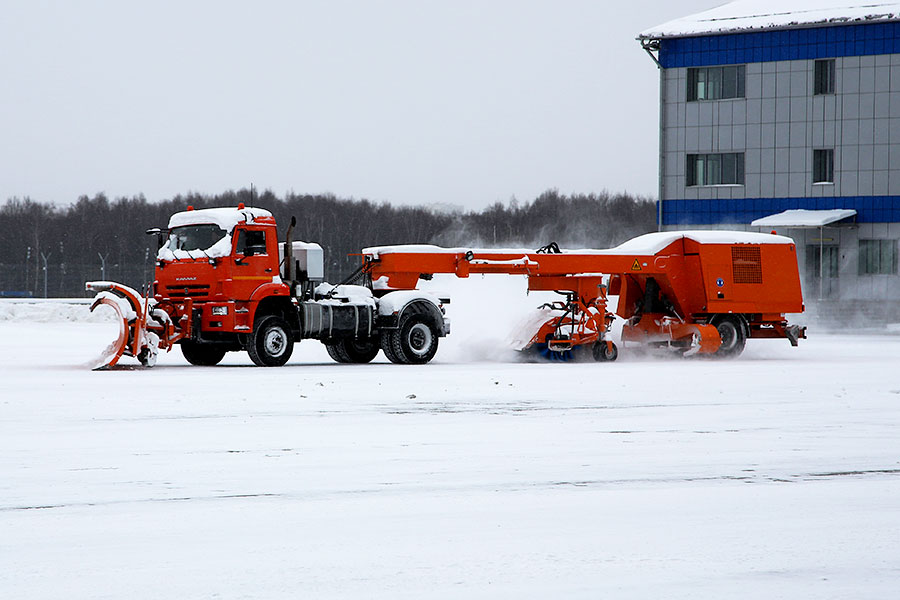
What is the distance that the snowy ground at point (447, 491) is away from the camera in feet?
19.6

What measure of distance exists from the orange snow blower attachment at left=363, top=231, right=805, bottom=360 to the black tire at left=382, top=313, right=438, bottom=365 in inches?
30.7

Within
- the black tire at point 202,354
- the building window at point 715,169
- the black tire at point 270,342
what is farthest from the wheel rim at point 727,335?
the building window at point 715,169

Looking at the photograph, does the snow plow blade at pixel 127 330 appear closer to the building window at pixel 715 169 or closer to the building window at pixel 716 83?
the building window at pixel 715 169

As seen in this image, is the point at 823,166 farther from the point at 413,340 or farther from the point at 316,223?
the point at 316,223

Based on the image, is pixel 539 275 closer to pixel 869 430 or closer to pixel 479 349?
pixel 479 349

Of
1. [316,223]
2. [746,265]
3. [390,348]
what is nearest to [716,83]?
[746,265]

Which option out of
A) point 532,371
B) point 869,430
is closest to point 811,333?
point 532,371

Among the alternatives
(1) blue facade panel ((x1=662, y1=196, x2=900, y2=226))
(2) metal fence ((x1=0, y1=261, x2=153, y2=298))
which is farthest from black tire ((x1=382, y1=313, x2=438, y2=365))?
(2) metal fence ((x1=0, y1=261, x2=153, y2=298))

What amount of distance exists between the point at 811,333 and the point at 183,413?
98.2 feet

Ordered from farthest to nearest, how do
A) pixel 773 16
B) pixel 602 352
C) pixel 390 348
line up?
pixel 773 16 < pixel 602 352 < pixel 390 348

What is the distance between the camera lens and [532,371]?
2086 centimetres

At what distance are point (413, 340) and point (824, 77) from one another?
92.2 feet

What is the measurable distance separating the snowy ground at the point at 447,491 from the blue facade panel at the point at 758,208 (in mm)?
30404

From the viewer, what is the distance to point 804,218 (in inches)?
1790
